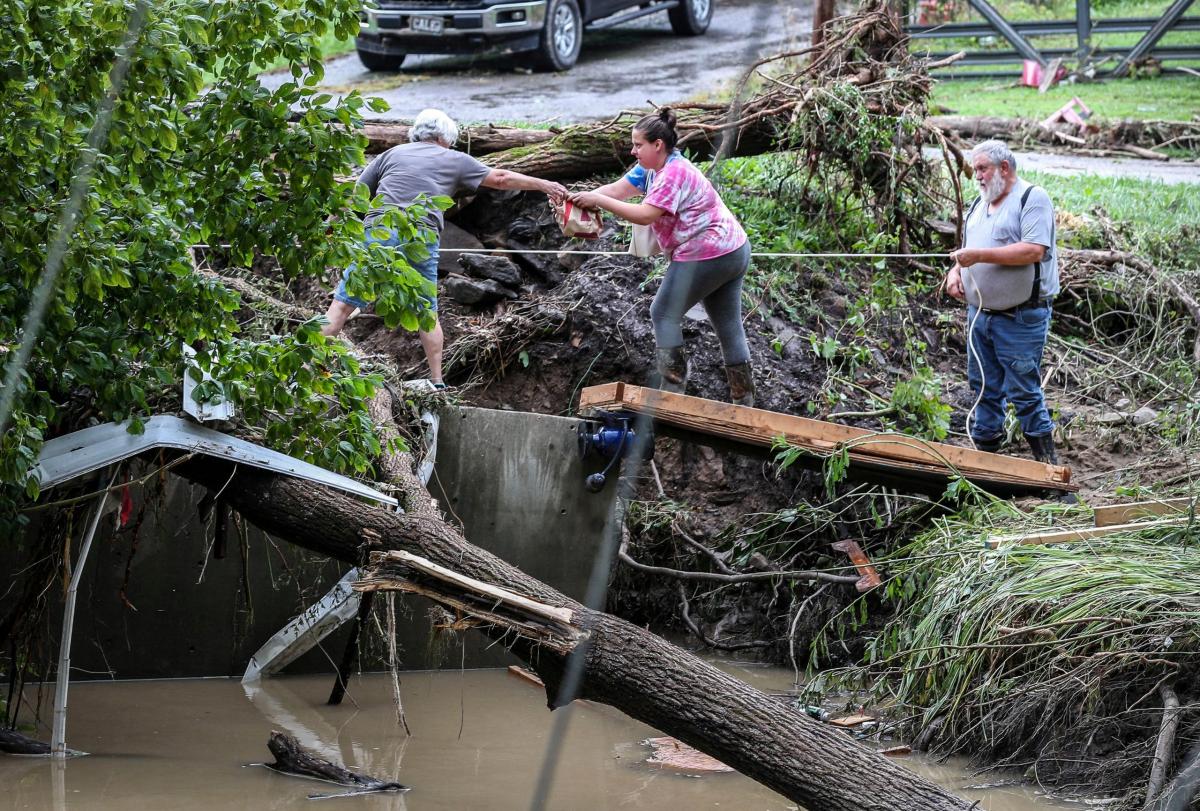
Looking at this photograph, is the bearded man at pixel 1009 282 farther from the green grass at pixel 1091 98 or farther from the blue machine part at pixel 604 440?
the green grass at pixel 1091 98

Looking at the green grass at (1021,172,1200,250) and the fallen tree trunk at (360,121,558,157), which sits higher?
the fallen tree trunk at (360,121,558,157)

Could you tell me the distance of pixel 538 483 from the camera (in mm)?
8203

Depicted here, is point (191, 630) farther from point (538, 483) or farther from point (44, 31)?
point (44, 31)

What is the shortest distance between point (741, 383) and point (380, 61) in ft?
30.0

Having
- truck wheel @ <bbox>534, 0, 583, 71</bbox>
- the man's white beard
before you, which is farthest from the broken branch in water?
truck wheel @ <bbox>534, 0, 583, 71</bbox>

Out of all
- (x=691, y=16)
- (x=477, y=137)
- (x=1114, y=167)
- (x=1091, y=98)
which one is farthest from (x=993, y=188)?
(x=1091, y=98)

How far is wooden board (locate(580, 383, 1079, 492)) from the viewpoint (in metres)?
7.03

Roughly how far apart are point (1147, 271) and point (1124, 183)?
9.47 ft

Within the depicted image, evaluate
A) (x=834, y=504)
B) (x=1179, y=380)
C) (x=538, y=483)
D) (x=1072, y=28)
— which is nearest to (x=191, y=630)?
(x=538, y=483)

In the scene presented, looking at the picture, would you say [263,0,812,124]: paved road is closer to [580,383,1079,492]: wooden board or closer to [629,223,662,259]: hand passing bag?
[629,223,662,259]: hand passing bag

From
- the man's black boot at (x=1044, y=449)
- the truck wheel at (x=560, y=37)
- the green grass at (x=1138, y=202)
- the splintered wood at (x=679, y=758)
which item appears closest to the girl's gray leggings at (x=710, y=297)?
the man's black boot at (x=1044, y=449)

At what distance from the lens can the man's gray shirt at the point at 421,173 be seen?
295 inches

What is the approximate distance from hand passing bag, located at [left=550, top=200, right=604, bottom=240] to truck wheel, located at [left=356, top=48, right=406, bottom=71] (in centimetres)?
805

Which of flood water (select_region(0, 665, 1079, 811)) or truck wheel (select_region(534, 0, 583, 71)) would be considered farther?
truck wheel (select_region(534, 0, 583, 71))
